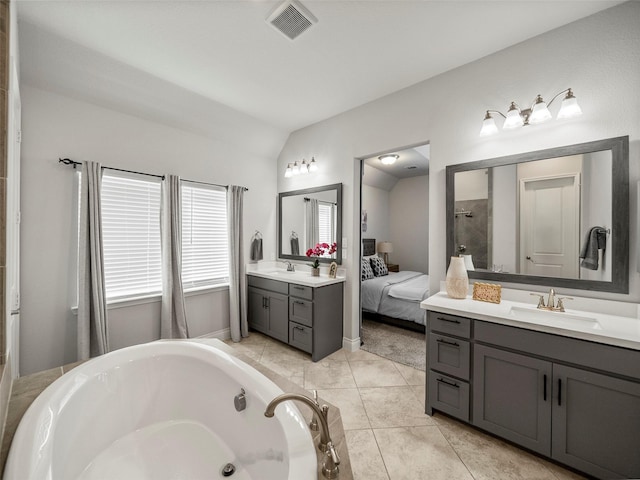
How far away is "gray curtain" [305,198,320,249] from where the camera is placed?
133 inches

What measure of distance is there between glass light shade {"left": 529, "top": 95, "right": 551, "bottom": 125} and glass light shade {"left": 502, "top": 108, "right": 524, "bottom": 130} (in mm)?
75

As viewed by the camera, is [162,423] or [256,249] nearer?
[162,423]

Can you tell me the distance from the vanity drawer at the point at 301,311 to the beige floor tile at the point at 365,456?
3.78 feet

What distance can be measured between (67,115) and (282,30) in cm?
202

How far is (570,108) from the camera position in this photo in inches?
65.8

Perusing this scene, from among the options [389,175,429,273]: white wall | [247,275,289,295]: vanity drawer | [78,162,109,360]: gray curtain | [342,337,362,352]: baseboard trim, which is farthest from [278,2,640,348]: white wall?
[389,175,429,273]: white wall

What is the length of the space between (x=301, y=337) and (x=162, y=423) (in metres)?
1.43

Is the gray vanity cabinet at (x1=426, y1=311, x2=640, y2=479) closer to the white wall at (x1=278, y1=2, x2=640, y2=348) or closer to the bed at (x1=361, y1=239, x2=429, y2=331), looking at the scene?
the white wall at (x1=278, y1=2, x2=640, y2=348)

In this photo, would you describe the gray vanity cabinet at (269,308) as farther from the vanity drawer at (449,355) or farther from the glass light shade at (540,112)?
the glass light shade at (540,112)

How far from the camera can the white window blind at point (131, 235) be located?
2508 millimetres

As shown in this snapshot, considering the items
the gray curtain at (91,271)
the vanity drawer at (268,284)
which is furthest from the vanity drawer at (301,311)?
the gray curtain at (91,271)

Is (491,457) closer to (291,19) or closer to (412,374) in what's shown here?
(412,374)

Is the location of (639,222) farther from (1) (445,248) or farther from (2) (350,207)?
(2) (350,207)

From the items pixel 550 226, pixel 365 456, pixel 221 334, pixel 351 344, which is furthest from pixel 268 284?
pixel 550 226
